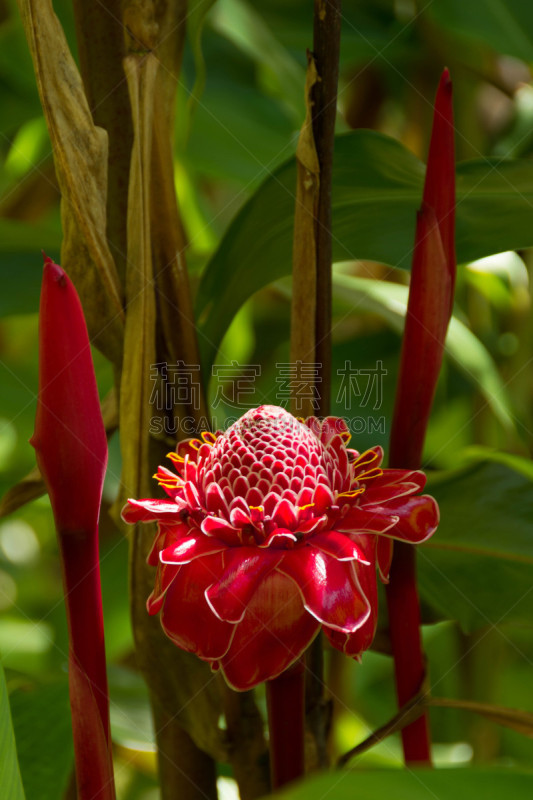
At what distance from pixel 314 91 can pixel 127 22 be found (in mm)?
89

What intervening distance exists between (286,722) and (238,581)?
1.9 inches

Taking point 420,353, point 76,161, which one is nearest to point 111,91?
point 76,161

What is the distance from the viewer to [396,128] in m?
0.98

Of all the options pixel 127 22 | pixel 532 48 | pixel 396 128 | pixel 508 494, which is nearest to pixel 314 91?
pixel 127 22

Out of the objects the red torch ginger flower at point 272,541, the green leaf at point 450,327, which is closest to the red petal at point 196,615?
the red torch ginger flower at point 272,541

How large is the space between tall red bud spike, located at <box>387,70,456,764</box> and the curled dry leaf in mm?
116

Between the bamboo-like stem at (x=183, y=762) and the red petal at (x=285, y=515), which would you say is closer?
the red petal at (x=285, y=515)

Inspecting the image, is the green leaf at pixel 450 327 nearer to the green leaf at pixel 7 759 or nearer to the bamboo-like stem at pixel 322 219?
the bamboo-like stem at pixel 322 219

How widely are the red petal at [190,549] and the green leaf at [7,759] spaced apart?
58mm

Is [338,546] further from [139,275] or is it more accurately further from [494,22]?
[494,22]

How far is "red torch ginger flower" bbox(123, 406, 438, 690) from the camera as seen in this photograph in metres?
0.20

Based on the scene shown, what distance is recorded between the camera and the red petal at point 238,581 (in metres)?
0.20

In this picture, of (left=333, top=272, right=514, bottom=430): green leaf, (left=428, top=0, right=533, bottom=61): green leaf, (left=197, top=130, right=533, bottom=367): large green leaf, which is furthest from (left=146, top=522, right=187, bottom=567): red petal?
(left=428, top=0, right=533, bottom=61): green leaf

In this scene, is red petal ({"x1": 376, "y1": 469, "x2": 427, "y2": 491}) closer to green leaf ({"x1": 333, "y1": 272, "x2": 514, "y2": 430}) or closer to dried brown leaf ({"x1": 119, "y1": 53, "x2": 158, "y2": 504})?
dried brown leaf ({"x1": 119, "y1": 53, "x2": 158, "y2": 504})
